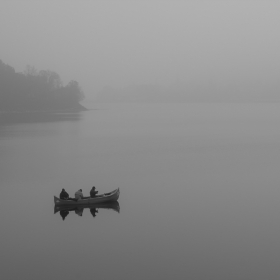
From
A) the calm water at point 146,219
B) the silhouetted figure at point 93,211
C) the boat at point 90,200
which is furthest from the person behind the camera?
the boat at point 90,200

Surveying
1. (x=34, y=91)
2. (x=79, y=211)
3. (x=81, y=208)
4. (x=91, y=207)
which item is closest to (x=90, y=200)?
(x=91, y=207)

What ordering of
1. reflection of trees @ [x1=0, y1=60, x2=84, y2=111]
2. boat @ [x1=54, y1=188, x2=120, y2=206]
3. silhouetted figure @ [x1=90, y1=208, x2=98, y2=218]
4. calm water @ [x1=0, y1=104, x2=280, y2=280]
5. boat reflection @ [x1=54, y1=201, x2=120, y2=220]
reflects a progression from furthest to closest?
reflection of trees @ [x1=0, y1=60, x2=84, y2=111], boat @ [x1=54, y1=188, x2=120, y2=206], boat reflection @ [x1=54, y1=201, x2=120, y2=220], silhouetted figure @ [x1=90, y1=208, x2=98, y2=218], calm water @ [x1=0, y1=104, x2=280, y2=280]

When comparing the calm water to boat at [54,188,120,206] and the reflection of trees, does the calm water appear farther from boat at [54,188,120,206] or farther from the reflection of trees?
the reflection of trees

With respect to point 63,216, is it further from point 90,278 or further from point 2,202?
point 90,278

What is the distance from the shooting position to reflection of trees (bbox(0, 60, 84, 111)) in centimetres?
12616

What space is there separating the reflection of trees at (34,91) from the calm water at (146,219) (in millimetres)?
88578

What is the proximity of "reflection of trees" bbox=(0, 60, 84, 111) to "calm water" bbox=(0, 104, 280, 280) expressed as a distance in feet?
291

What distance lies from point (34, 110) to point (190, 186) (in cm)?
11337

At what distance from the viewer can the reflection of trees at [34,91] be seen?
126 m

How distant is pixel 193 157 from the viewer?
42.6m

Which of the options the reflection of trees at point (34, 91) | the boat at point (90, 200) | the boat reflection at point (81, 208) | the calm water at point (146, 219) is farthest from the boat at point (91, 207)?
the reflection of trees at point (34, 91)

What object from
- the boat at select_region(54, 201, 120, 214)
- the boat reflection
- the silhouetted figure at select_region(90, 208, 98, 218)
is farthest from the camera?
the boat at select_region(54, 201, 120, 214)

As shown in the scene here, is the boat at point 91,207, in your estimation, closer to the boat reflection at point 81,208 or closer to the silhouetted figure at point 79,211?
the boat reflection at point 81,208

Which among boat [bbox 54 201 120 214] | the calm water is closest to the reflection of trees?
the calm water
